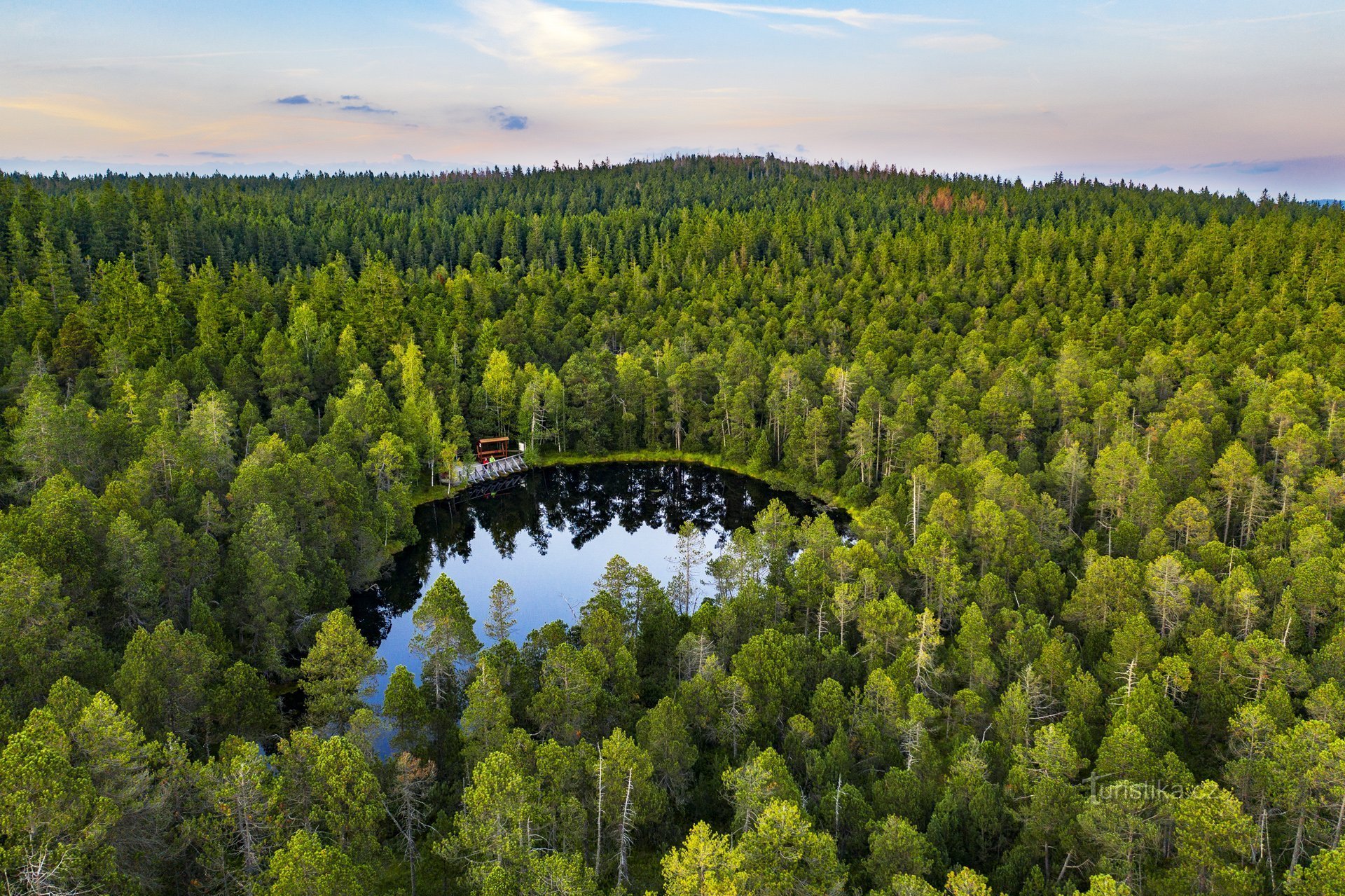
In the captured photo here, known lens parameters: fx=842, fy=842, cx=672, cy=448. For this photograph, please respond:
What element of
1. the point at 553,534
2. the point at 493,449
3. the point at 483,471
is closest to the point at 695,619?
the point at 553,534

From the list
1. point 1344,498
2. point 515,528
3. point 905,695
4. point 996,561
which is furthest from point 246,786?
point 1344,498

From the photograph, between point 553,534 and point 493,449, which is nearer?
point 553,534

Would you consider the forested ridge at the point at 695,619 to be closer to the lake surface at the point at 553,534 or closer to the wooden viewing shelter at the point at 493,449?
the wooden viewing shelter at the point at 493,449

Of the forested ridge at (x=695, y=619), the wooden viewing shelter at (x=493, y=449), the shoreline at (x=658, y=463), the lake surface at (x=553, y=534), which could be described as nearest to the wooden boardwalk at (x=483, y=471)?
the shoreline at (x=658, y=463)

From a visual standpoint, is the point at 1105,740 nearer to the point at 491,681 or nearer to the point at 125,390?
the point at 491,681

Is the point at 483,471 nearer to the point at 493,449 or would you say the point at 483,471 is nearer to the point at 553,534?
the point at 493,449
